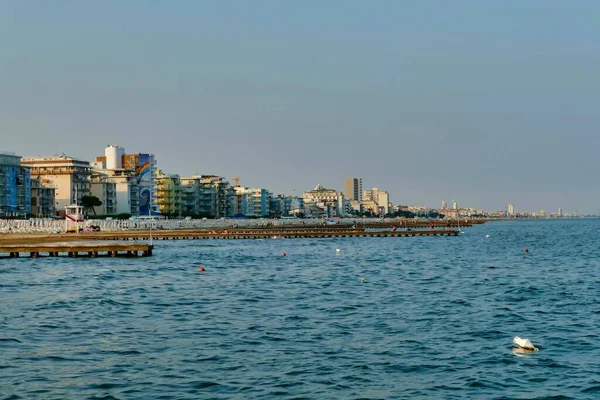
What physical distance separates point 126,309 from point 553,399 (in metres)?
19.9

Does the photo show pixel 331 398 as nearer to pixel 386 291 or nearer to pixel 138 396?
pixel 138 396

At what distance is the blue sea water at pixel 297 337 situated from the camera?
730 inches

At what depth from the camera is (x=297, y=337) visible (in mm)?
24703

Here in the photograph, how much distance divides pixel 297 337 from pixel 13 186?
498 feet

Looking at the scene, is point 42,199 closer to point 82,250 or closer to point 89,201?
point 89,201

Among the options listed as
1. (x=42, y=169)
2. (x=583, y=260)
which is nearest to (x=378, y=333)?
(x=583, y=260)

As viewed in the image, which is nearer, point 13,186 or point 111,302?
point 111,302

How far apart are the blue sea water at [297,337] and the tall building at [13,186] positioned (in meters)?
122

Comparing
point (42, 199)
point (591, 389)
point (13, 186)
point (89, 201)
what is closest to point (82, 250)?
point (591, 389)

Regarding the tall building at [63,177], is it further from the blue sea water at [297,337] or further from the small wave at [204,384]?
the small wave at [204,384]

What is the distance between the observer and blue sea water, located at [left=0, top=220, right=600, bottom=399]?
60.8 feet

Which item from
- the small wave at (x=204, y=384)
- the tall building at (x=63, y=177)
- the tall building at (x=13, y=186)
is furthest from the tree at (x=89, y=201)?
the small wave at (x=204, y=384)

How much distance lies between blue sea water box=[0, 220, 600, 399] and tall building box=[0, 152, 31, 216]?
399 ft

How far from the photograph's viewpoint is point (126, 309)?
105ft
